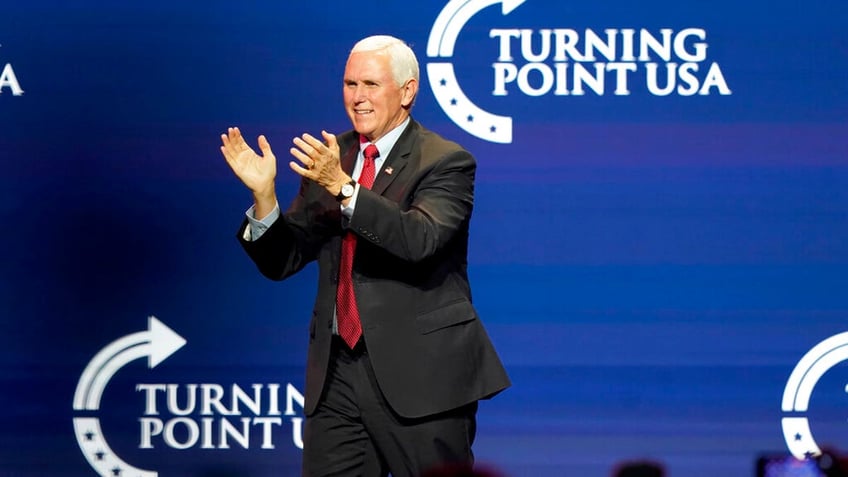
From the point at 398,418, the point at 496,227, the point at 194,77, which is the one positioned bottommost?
the point at 398,418

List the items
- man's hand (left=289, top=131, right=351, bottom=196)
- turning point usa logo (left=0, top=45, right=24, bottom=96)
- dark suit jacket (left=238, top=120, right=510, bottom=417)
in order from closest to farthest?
man's hand (left=289, top=131, right=351, bottom=196) → dark suit jacket (left=238, top=120, right=510, bottom=417) → turning point usa logo (left=0, top=45, right=24, bottom=96)

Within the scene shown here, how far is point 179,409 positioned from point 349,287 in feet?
5.02

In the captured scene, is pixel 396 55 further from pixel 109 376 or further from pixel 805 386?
pixel 805 386

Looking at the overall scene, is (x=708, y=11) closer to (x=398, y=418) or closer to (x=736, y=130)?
(x=736, y=130)

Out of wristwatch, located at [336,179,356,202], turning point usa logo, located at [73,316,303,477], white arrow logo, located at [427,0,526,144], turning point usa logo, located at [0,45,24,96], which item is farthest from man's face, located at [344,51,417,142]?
turning point usa logo, located at [0,45,24,96]

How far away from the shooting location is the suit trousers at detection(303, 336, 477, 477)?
290 centimetres

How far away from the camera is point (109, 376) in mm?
4234

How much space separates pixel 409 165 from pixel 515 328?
1346 millimetres

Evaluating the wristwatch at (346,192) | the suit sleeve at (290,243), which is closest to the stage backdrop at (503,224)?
the suit sleeve at (290,243)

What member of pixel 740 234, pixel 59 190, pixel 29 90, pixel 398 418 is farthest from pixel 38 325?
pixel 740 234

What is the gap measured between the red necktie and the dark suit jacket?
0.02 metres

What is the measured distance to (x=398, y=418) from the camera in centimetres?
289

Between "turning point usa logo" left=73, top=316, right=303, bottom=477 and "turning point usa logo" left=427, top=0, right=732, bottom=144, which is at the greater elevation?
"turning point usa logo" left=427, top=0, right=732, bottom=144

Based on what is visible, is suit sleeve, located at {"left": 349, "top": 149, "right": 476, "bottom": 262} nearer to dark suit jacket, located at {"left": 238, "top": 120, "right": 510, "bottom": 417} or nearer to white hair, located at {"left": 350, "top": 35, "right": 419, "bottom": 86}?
dark suit jacket, located at {"left": 238, "top": 120, "right": 510, "bottom": 417}
